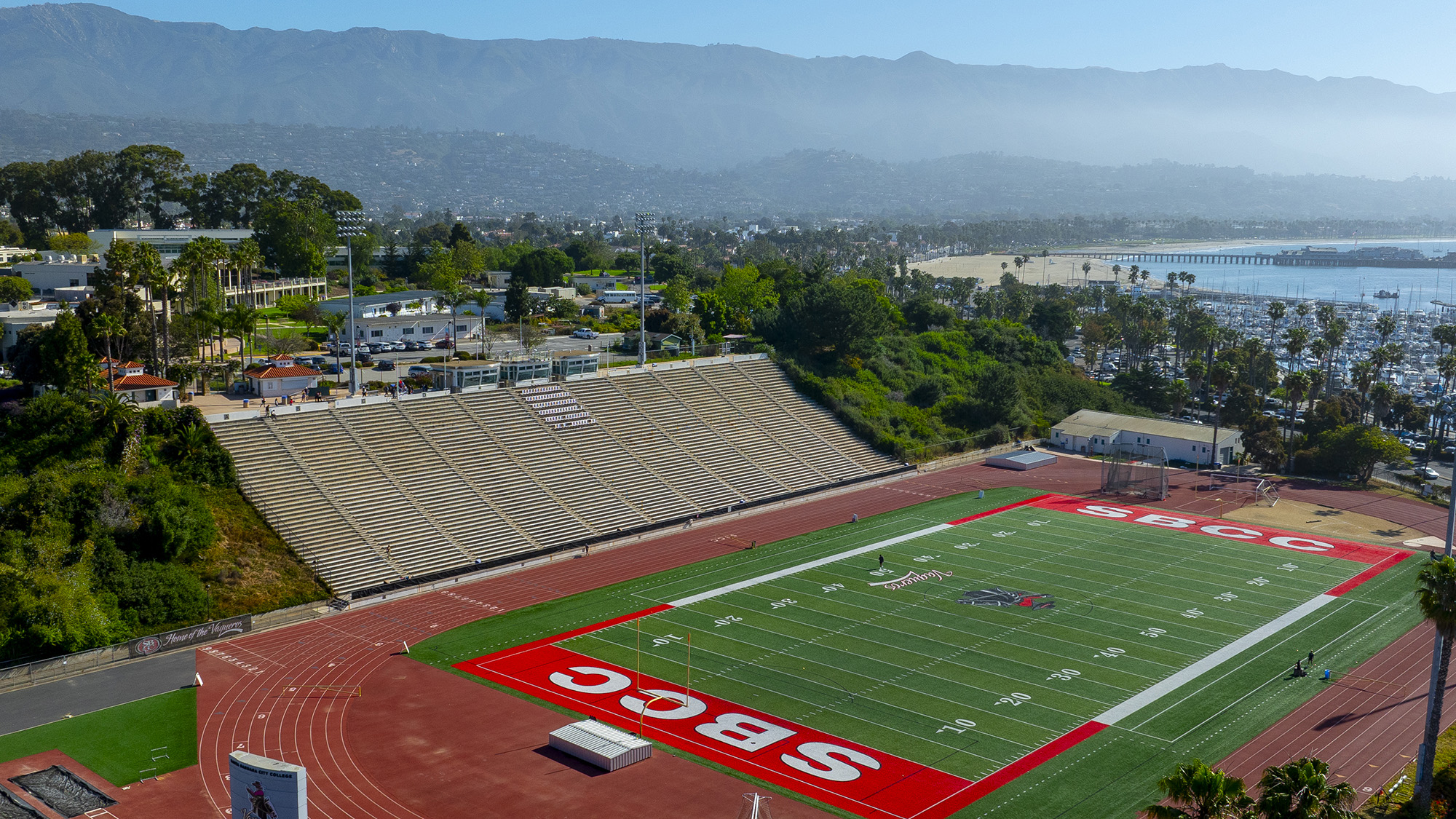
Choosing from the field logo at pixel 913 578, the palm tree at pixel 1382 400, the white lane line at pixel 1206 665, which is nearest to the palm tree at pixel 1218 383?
the palm tree at pixel 1382 400

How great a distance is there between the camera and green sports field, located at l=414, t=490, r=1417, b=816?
34062 mm

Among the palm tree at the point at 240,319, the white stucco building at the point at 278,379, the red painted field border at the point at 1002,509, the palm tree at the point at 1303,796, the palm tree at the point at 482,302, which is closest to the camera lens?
the palm tree at the point at 1303,796

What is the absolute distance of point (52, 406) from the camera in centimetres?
4828

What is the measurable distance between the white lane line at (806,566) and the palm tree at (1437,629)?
2687 centimetres

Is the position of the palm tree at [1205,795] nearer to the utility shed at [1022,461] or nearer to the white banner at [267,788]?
the white banner at [267,788]

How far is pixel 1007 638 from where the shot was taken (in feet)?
141

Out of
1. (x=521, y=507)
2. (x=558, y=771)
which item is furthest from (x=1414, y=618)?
(x=521, y=507)

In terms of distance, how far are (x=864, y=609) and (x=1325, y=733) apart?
58.1 ft

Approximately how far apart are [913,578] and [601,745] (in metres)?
22.4

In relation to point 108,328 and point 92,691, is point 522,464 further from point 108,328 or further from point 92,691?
point 92,691

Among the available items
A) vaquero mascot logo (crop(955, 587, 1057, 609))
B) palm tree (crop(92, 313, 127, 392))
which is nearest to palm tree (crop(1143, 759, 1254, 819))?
vaquero mascot logo (crop(955, 587, 1057, 609))

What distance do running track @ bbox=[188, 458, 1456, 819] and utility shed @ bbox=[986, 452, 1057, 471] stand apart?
22.1 metres

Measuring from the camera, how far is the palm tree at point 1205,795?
74.3ft

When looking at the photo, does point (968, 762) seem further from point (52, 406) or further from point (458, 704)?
point (52, 406)
